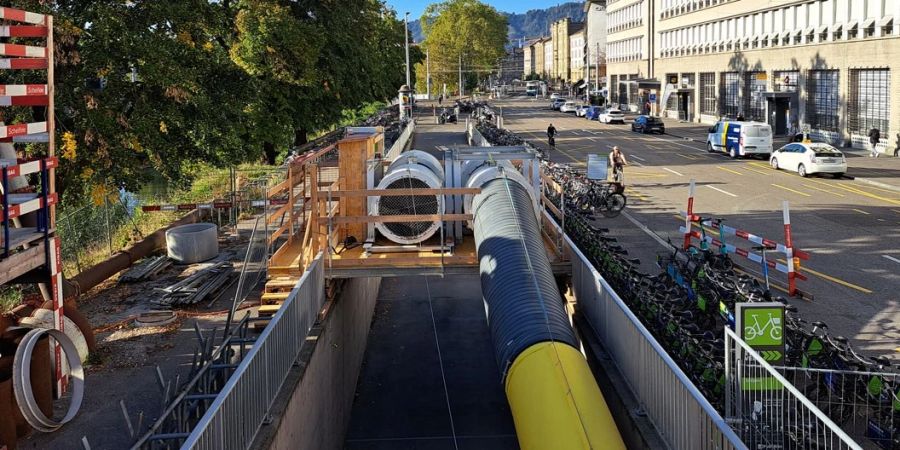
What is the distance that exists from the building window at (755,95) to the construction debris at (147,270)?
45051 millimetres

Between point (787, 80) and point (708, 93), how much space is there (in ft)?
49.3

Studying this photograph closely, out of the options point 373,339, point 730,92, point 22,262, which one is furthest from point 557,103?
point 22,262

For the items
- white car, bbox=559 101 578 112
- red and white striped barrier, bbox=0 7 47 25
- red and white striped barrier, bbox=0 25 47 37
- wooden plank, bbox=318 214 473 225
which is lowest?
wooden plank, bbox=318 214 473 225

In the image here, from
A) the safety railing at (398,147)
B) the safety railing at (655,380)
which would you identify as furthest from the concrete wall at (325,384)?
the safety railing at (398,147)

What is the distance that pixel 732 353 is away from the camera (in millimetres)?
7508

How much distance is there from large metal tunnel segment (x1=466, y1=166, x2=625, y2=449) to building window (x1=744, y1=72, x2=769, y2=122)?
4657cm

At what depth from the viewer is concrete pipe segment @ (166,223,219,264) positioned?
15.5 metres

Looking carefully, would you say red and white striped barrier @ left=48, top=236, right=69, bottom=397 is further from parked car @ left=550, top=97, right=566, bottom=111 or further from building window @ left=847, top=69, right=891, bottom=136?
parked car @ left=550, top=97, right=566, bottom=111

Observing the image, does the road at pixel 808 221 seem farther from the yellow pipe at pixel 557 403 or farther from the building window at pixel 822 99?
the building window at pixel 822 99

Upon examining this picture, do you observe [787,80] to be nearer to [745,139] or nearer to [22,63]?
[745,139]

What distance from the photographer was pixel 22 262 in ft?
27.5

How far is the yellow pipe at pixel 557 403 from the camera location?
6828mm

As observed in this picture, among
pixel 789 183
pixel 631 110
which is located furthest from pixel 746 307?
pixel 631 110

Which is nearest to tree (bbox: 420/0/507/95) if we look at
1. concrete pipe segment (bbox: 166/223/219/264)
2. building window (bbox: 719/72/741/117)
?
building window (bbox: 719/72/741/117)
